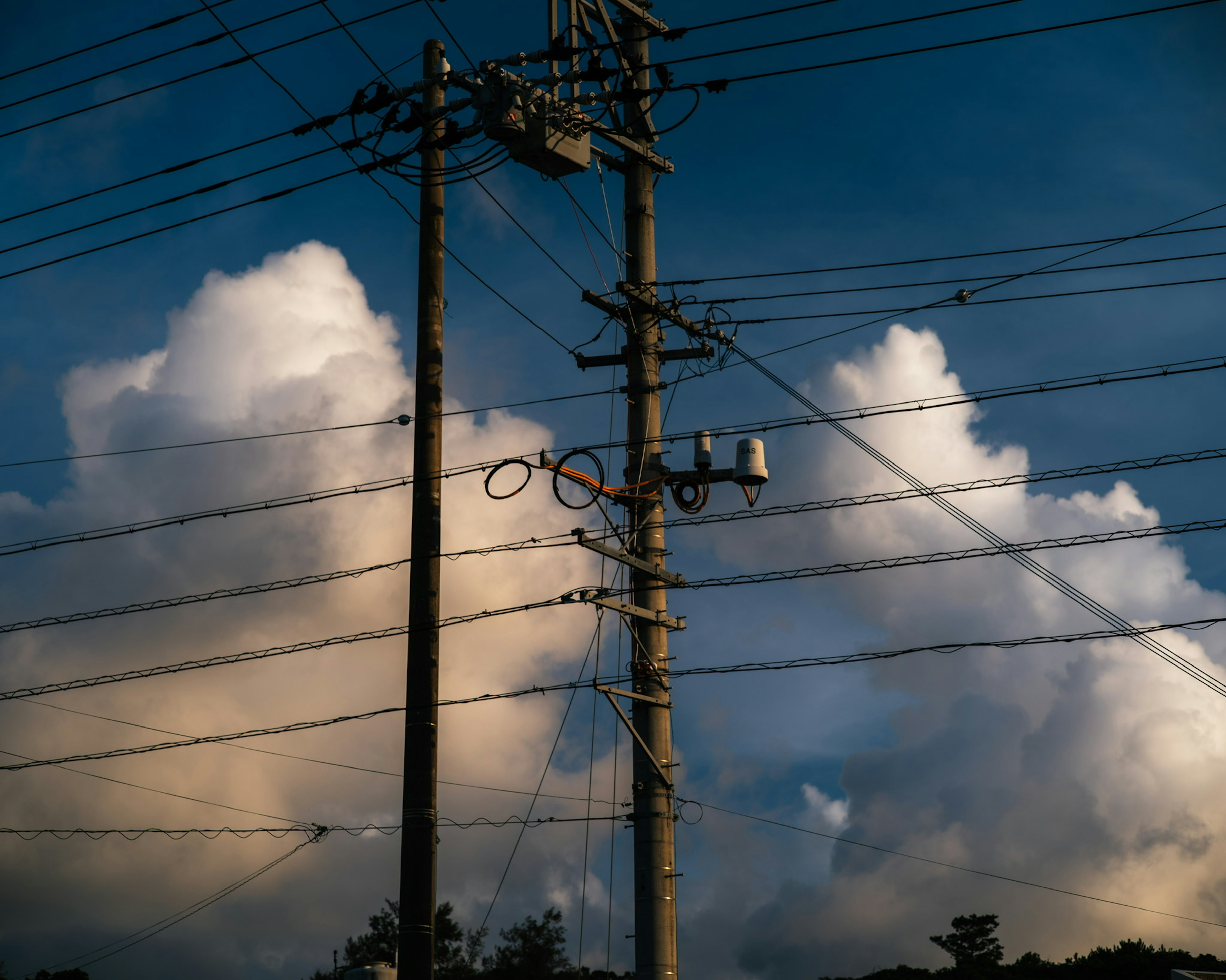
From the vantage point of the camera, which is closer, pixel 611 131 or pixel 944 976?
pixel 611 131

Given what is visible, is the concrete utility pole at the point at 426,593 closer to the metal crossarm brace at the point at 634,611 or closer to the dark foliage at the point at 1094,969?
the metal crossarm brace at the point at 634,611

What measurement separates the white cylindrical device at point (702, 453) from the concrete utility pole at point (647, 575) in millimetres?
622

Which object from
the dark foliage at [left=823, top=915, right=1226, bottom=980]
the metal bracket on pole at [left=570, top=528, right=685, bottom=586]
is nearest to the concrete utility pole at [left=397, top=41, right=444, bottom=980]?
the metal bracket on pole at [left=570, top=528, right=685, bottom=586]

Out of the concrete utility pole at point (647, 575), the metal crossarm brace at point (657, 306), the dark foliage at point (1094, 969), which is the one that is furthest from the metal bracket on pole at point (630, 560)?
the dark foliage at point (1094, 969)

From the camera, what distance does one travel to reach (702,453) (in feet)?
69.6

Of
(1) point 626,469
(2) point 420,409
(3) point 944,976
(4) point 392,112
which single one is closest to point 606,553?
(1) point 626,469

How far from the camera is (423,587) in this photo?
1631 centimetres

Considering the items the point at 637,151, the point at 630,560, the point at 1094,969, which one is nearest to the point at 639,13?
the point at 637,151

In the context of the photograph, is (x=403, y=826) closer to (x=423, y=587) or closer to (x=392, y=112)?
(x=423, y=587)

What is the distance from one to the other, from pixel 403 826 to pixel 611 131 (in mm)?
12184

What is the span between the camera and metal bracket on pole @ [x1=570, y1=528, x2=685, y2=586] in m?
19.0

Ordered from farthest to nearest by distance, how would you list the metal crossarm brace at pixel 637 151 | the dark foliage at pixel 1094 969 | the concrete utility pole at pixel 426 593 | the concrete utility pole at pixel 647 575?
the dark foliage at pixel 1094 969, the metal crossarm brace at pixel 637 151, the concrete utility pole at pixel 647 575, the concrete utility pole at pixel 426 593

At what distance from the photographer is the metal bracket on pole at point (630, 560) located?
19.0 m

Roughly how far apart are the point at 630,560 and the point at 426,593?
459cm
